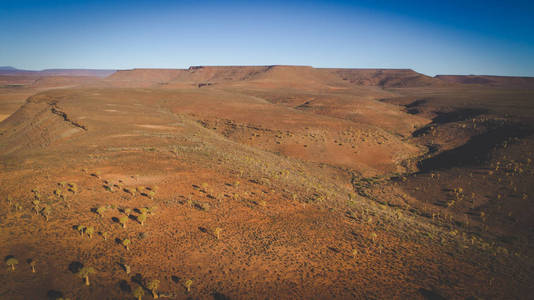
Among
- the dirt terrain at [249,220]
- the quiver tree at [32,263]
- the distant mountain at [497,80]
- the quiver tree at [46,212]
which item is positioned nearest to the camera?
the quiver tree at [32,263]

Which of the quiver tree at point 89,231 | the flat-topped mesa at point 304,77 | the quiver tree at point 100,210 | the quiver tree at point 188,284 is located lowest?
the quiver tree at point 188,284

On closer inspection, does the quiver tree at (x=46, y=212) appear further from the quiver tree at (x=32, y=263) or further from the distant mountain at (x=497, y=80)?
the distant mountain at (x=497, y=80)

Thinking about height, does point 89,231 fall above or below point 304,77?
below

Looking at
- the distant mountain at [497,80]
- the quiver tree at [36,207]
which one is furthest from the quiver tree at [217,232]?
the distant mountain at [497,80]

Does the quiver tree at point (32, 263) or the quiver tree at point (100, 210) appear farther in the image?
the quiver tree at point (100, 210)

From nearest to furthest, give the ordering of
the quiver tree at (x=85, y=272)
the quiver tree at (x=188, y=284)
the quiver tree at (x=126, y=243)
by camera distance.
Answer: the quiver tree at (x=85, y=272)
the quiver tree at (x=188, y=284)
the quiver tree at (x=126, y=243)

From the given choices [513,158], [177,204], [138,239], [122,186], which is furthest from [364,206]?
[513,158]

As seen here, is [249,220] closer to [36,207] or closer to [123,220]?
[123,220]

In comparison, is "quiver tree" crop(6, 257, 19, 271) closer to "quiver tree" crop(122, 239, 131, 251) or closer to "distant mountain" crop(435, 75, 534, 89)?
"quiver tree" crop(122, 239, 131, 251)

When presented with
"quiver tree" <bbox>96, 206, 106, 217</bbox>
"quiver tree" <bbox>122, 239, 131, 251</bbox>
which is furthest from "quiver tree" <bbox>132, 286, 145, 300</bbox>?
"quiver tree" <bbox>96, 206, 106, 217</bbox>

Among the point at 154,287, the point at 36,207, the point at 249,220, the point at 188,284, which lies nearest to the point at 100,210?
the point at 36,207

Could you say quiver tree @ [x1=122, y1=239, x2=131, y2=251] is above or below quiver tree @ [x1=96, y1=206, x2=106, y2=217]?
below

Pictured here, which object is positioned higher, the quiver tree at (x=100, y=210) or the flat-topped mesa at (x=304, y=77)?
the flat-topped mesa at (x=304, y=77)
